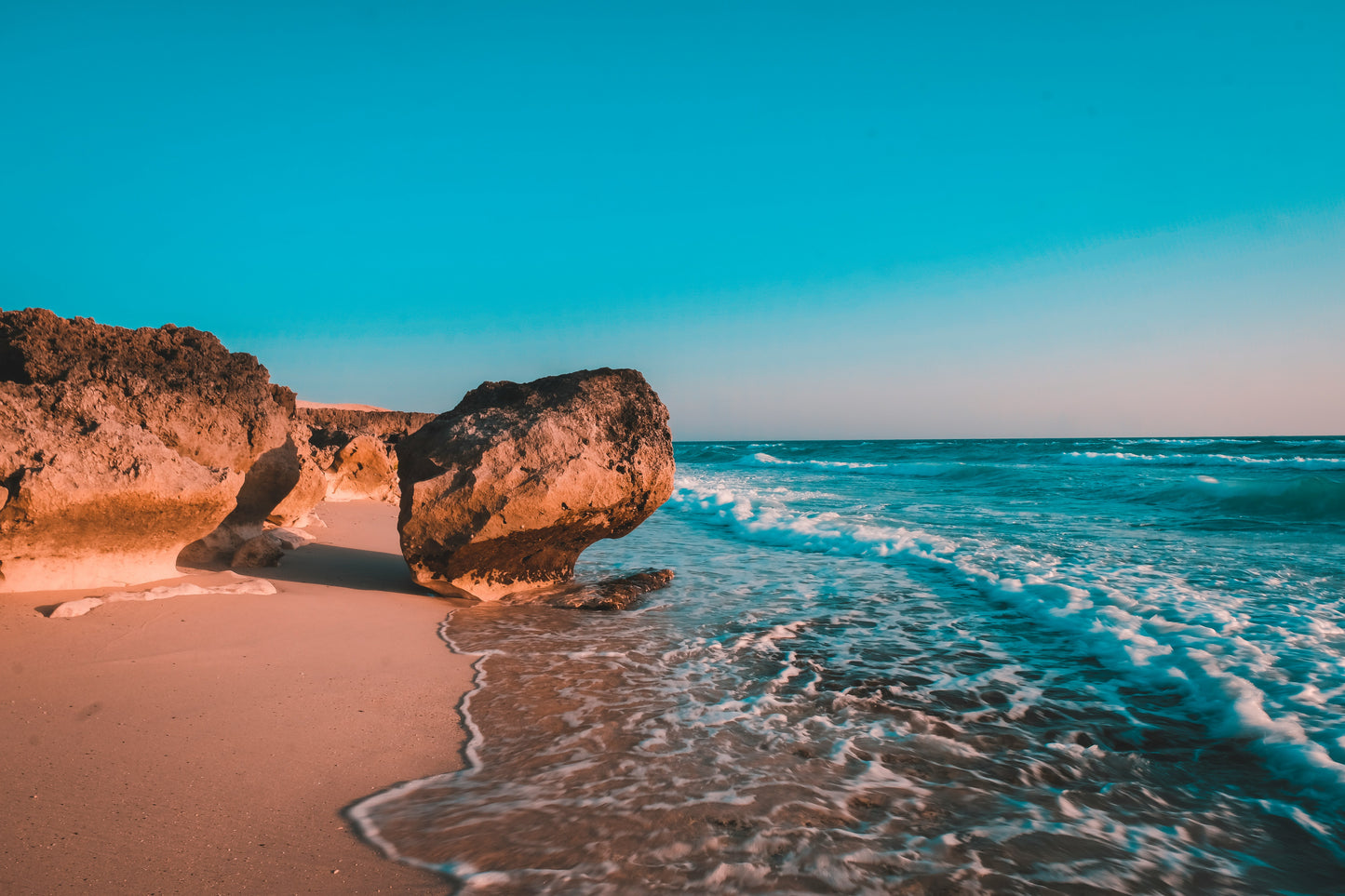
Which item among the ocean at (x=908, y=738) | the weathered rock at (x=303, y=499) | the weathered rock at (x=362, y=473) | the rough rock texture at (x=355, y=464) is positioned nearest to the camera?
the ocean at (x=908, y=738)

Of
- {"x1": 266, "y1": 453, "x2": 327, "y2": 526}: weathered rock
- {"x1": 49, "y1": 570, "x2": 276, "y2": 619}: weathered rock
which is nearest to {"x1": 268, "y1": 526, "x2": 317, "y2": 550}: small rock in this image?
{"x1": 266, "y1": 453, "x2": 327, "y2": 526}: weathered rock

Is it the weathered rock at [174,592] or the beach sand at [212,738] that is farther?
the weathered rock at [174,592]

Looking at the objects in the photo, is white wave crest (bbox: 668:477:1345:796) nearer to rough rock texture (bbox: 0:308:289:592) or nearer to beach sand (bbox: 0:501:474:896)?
beach sand (bbox: 0:501:474:896)

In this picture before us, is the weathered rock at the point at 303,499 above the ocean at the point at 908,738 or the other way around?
above

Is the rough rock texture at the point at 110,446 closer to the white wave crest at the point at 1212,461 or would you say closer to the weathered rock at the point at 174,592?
the weathered rock at the point at 174,592

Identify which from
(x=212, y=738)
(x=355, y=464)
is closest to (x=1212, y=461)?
(x=355, y=464)

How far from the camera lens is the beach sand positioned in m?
2.07

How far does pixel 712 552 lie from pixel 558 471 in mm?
3535

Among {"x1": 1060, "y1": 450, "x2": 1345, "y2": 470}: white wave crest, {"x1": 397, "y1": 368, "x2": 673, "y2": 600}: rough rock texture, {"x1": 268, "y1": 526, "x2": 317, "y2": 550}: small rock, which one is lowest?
{"x1": 268, "y1": 526, "x2": 317, "y2": 550}: small rock

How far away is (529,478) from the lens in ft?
17.5

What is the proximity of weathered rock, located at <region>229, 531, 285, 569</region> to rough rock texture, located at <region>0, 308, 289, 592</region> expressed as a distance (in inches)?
25.4

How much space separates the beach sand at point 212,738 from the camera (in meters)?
2.07

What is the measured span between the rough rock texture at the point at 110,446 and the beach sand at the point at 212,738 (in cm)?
33

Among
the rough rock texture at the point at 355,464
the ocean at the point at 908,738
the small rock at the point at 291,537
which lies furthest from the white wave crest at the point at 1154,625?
the rough rock texture at the point at 355,464
